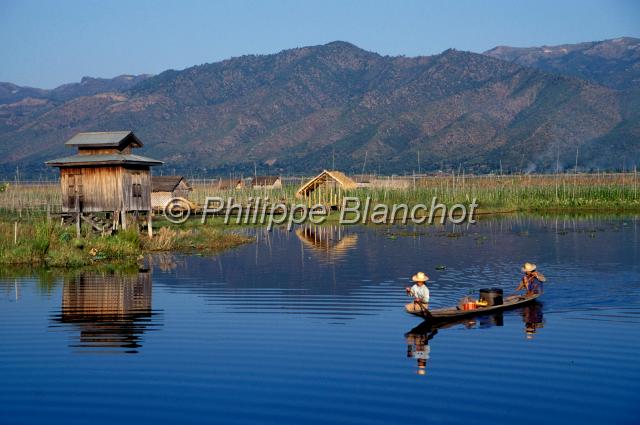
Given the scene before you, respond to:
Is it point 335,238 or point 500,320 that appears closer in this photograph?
point 500,320

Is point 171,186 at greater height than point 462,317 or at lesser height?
greater

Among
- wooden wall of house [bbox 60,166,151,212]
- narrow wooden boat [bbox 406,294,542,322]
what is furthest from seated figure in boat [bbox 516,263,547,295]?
wooden wall of house [bbox 60,166,151,212]

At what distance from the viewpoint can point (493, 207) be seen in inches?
2670

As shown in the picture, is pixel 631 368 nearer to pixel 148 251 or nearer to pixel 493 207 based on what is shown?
pixel 148 251

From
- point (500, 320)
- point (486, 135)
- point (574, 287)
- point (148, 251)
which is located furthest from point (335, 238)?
point (486, 135)

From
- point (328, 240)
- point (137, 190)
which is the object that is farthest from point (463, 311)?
point (328, 240)

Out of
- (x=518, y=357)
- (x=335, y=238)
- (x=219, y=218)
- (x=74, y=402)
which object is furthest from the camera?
(x=219, y=218)

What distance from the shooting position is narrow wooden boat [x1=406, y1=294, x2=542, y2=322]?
66.3 feet

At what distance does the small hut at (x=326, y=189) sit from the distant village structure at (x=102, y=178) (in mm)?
26787

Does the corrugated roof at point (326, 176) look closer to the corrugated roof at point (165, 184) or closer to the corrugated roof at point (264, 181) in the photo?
the corrugated roof at point (165, 184)

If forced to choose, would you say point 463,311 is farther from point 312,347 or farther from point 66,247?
point 66,247

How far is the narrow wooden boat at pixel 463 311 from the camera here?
20.2m

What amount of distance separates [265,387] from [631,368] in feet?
21.9

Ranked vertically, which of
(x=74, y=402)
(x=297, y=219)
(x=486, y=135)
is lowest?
(x=74, y=402)
